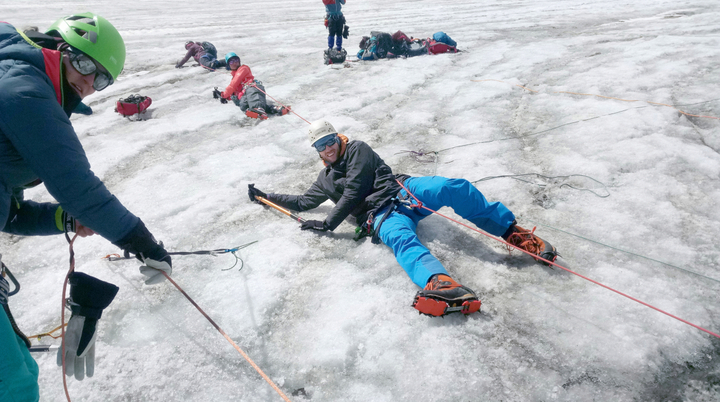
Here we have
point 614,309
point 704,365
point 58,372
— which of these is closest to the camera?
point 704,365

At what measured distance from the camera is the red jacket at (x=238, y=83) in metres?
7.00

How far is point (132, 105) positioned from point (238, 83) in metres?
1.80

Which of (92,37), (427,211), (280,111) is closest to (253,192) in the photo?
(427,211)

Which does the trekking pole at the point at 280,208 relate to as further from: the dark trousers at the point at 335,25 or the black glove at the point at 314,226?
the dark trousers at the point at 335,25

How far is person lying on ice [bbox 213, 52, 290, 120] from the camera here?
6.47 m

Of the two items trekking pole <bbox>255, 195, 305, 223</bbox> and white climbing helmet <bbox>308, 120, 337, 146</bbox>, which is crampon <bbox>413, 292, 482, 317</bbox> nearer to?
trekking pole <bbox>255, 195, 305, 223</bbox>

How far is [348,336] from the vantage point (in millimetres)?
2480

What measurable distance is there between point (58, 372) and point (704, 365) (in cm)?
381

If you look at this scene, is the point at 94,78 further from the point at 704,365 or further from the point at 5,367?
the point at 704,365

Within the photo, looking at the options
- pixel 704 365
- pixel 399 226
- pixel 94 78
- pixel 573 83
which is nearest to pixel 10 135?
pixel 94 78

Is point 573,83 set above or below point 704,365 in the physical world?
above

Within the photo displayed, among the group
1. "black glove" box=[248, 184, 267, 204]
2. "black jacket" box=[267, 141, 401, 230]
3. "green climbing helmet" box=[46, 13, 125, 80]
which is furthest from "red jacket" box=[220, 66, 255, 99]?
"green climbing helmet" box=[46, 13, 125, 80]

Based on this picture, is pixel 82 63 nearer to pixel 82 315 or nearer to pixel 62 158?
pixel 62 158

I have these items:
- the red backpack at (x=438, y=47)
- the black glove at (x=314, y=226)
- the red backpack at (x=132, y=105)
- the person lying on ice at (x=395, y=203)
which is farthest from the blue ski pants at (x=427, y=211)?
the red backpack at (x=438, y=47)
